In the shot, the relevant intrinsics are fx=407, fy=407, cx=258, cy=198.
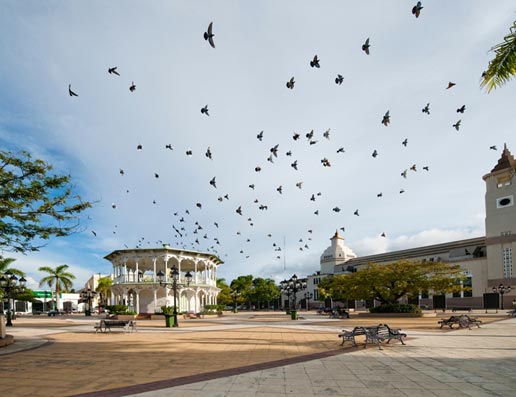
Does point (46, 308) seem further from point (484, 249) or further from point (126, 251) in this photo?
point (484, 249)

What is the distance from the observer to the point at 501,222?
66.9m

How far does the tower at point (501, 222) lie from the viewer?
6525 cm

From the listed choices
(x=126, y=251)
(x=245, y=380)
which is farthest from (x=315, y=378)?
(x=126, y=251)

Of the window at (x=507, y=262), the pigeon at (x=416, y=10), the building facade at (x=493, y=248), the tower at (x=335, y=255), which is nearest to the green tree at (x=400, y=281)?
the building facade at (x=493, y=248)

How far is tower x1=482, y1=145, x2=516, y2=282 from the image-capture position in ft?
214

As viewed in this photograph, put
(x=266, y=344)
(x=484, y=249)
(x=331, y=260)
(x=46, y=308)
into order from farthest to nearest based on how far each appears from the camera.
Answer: (x=331, y=260), (x=46, y=308), (x=484, y=249), (x=266, y=344)

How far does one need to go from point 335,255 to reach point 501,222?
47.6 metres

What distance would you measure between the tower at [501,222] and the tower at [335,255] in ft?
144

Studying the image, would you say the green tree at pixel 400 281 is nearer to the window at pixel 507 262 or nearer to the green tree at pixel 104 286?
the window at pixel 507 262

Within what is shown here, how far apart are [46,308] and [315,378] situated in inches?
4091

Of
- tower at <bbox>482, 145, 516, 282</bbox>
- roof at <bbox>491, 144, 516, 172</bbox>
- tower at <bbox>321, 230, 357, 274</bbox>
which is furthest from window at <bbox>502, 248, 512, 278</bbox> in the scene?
tower at <bbox>321, 230, 357, 274</bbox>

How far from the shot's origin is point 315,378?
1023 cm

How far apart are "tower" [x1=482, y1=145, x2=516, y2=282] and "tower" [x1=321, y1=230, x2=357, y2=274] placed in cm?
4391

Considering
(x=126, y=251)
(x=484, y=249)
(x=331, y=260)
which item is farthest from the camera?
(x=331, y=260)
